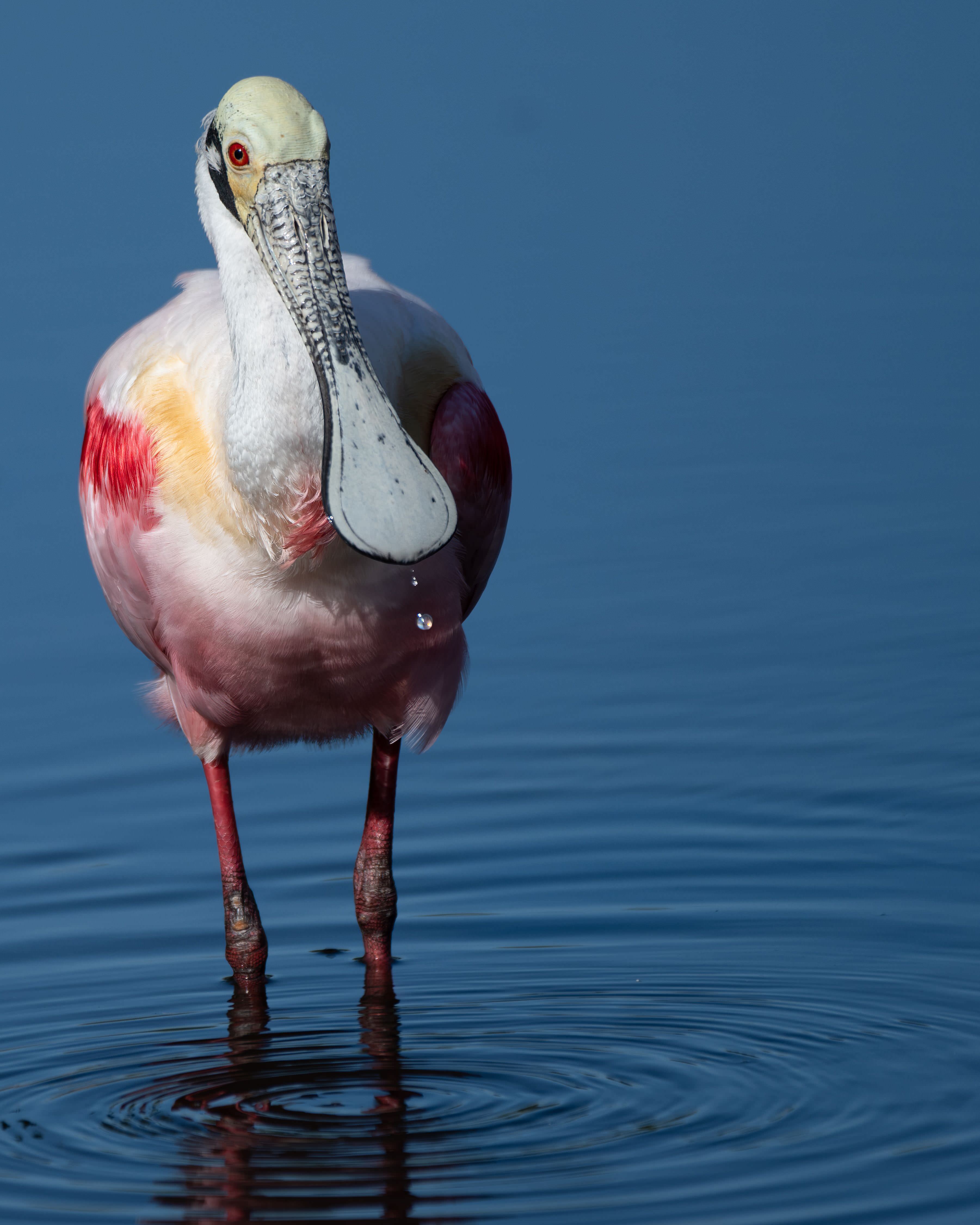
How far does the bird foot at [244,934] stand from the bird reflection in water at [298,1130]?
81 cm

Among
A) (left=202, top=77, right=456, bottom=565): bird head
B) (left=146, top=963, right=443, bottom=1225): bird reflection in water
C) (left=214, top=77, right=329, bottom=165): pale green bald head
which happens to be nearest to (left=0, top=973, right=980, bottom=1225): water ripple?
(left=146, top=963, right=443, bottom=1225): bird reflection in water

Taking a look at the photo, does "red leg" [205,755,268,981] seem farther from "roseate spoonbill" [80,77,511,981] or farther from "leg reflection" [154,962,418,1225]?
"leg reflection" [154,962,418,1225]

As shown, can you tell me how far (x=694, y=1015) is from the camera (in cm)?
758

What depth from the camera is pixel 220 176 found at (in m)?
7.48

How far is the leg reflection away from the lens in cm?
638

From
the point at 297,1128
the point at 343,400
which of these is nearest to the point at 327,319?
the point at 343,400

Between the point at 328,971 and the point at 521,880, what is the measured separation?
991 mm

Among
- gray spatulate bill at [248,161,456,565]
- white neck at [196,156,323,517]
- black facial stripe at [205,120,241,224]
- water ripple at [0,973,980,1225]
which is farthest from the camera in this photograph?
black facial stripe at [205,120,241,224]

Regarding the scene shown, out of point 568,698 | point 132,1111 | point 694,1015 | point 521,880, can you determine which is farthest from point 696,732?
point 132,1111

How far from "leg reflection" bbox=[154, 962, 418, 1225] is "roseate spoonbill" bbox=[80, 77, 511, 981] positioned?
109cm

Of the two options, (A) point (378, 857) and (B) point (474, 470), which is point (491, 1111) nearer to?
(B) point (474, 470)

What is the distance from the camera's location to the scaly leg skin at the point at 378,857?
353 inches

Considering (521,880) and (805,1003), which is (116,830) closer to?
(521,880)

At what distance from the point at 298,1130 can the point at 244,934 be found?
6.71ft
